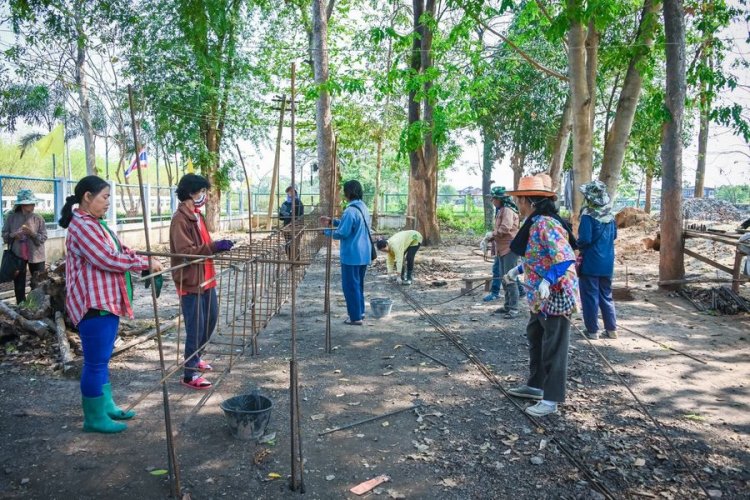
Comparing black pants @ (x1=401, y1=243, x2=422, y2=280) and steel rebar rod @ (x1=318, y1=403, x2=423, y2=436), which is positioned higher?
black pants @ (x1=401, y1=243, x2=422, y2=280)

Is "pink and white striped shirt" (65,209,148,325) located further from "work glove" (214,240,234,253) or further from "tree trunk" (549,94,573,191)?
"tree trunk" (549,94,573,191)

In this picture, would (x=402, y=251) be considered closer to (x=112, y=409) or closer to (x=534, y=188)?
(x=534, y=188)

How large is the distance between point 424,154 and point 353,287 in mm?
9307

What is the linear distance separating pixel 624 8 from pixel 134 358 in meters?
10.2

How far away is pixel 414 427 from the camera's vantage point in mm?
3840

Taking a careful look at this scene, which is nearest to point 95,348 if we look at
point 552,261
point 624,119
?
point 552,261

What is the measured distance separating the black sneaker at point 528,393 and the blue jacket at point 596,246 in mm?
2115

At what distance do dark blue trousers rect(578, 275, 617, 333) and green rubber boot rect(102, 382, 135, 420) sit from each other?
4.71 metres

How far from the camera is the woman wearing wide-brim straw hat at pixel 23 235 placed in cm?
735

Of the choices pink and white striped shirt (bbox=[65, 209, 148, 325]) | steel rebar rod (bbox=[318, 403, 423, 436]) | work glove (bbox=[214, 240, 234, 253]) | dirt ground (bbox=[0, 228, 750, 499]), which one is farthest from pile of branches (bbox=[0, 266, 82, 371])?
steel rebar rod (bbox=[318, 403, 423, 436])

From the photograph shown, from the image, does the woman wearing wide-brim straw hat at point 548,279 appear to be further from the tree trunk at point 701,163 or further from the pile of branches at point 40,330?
the tree trunk at point 701,163

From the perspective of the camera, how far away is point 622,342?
5.96 meters

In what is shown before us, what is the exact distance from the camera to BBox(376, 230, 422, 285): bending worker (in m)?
9.33

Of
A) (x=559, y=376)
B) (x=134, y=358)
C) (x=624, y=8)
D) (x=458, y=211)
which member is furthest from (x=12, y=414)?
(x=458, y=211)
